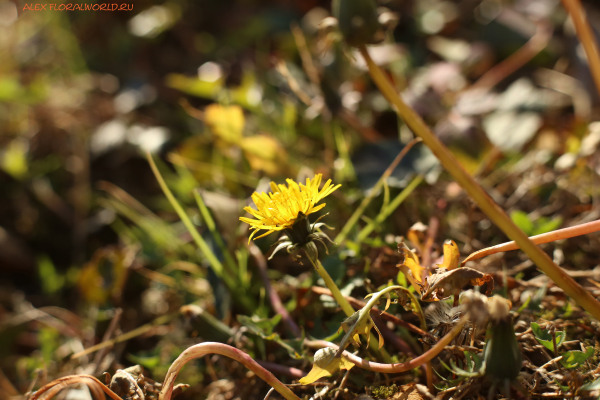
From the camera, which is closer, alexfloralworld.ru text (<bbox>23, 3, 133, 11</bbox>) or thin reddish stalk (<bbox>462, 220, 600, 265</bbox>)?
thin reddish stalk (<bbox>462, 220, 600, 265</bbox>)

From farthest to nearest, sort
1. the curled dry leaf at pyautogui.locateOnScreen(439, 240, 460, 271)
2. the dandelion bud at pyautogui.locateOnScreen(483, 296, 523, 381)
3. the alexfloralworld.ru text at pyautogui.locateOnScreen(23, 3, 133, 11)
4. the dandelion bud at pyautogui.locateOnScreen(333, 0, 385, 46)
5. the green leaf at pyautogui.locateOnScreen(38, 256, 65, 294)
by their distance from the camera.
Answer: the alexfloralworld.ru text at pyautogui.locateOnScreen(23, 3, 133, 11), the green leaf at pyautogui.locateOnScreen(38, 256, 65, 294), the dandelion bud at pyautogui.locateOnScreen(333, 0, 385, 46), the curled dry leaf at pyautogui.locateOnScreen(439, 240, 460, 271), the dandelion bud at pyautogui.locateOnScreen(483, 296, 523, 381)

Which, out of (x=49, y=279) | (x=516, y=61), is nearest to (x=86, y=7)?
(x=49, y=279)

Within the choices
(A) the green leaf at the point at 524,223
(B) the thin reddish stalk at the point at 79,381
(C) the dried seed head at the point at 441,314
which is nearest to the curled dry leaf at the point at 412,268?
(C) the dried seed head at the point at 441,314

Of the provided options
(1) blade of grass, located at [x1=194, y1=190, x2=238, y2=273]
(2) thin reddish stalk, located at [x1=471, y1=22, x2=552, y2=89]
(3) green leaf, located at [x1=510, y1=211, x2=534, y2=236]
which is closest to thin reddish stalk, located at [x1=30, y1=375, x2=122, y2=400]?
(1) blade of grass, located at [x1=194, y1=190, x2=238, y2=273]

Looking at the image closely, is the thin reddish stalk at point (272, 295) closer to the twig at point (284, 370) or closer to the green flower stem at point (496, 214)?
the twig at point (284, 370)

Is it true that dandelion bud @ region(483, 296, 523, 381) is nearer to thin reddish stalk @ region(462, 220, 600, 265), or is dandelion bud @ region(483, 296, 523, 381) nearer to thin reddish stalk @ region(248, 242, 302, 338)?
thin reddish stalk @ region(462, 220, 600, 265)

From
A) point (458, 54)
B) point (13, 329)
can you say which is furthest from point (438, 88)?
point (13, 329)
